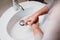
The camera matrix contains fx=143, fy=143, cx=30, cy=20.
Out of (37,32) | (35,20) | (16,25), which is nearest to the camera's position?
(37,32)

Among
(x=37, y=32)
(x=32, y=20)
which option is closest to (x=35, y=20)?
(x=32, y=20)

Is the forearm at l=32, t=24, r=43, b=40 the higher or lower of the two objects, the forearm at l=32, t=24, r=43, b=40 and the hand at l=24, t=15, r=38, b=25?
the lower

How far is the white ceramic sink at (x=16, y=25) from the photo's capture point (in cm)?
92

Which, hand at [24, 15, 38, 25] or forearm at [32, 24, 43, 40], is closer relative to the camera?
forearm at [32, 24, 43, 40]

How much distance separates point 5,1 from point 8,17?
0.73 meters

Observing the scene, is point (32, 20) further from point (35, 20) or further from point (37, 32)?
point (37, 32)

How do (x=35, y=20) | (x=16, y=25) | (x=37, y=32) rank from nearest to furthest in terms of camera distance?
(x=37, y=32) < (x=35, y=20) < (x=16, y=25)

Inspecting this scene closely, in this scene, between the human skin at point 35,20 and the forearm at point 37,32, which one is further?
the human skin at point 35,20

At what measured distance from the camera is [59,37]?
48cm

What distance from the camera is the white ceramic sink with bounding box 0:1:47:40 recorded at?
917 mm

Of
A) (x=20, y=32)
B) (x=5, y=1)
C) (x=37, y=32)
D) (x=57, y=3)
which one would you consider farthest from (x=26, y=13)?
(x=5, y=1)

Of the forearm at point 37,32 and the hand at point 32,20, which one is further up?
the hand at point 32,20

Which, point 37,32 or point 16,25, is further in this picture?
point 16,25

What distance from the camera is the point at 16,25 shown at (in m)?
1.02
